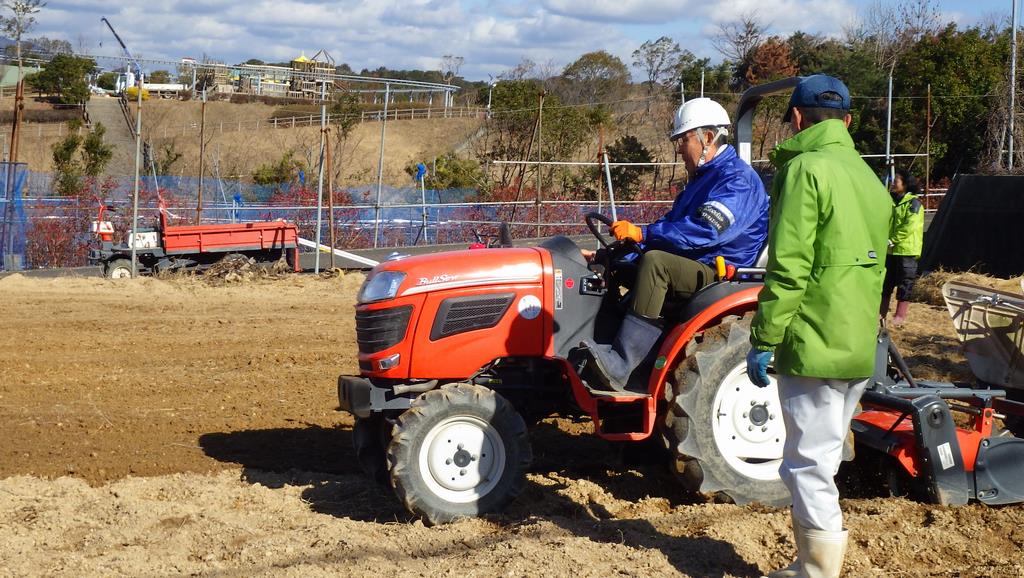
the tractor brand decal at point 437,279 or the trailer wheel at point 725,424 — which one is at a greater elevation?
the tractor brand decal at point 437,279

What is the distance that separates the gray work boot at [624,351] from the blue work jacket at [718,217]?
42 centimetres

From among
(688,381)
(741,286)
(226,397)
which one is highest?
(741,286)

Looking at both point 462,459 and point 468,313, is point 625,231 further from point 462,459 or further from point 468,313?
point 462,459

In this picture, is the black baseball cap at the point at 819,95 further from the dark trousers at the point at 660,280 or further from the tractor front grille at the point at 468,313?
the tractor front grille at the point at 468,313

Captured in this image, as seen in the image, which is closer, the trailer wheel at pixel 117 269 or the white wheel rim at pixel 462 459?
the white wheel rim at pixel 462 459

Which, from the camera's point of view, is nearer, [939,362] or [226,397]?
[226,397]

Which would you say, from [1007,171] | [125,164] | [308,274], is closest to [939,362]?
[308,274]

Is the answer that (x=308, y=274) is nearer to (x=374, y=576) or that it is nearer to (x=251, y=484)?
(x=251, y=484)

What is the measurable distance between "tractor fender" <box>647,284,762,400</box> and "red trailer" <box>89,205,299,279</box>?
1419 cm

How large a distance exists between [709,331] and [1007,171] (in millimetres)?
19994

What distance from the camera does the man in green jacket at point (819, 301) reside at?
12.0 feet

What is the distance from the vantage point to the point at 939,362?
31.8 ft

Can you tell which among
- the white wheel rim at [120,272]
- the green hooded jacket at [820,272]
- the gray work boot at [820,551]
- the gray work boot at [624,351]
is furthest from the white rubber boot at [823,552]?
the white wheel rim at [120,272]

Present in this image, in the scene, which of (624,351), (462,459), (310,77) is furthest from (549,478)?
(310,77)
